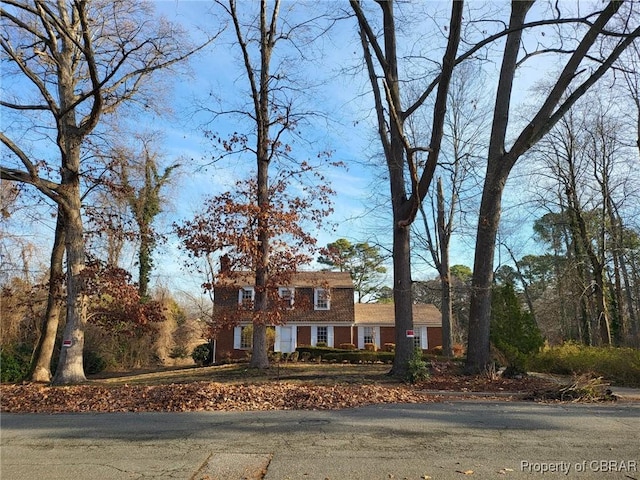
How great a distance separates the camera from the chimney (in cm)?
1503

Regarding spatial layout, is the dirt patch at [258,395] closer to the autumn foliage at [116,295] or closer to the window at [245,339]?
the autumn foliage at [116,295]

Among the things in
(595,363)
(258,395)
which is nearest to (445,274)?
(595,363)

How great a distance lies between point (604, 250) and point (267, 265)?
19674mm

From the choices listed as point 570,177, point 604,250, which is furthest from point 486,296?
point 570,177

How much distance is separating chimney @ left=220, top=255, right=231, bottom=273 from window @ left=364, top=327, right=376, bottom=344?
20166 mm

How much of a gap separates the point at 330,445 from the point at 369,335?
28095 millimetres

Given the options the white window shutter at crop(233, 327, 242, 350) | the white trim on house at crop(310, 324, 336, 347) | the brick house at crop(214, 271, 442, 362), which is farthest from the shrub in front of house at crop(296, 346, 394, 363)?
the white window shutter at crop(233, 327, 242, 350)

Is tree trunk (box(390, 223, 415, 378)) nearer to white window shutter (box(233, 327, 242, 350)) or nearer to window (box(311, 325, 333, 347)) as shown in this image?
window (box(311, 325, 333, 347))

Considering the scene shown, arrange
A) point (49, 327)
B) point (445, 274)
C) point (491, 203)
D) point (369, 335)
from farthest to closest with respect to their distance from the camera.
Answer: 1. point (369, 335)
2. point (445, 274)
3. point (49, 327)
4. point (491, 203)

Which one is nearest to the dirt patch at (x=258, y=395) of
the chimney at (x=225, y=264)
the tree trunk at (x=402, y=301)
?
the tree trunk at (x=402, y=301)

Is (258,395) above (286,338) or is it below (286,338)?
below

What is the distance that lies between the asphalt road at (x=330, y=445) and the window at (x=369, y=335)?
25.2 metres

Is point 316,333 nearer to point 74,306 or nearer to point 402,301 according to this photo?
point 402,301

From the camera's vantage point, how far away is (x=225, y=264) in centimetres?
1507
